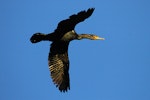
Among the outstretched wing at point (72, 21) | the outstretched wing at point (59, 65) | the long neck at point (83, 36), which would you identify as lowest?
the outstretched wing at point (59, 65)

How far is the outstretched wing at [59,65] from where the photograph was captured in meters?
24.3

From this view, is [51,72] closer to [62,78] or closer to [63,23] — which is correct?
[62,78]

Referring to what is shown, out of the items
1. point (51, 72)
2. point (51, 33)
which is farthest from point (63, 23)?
point (51, 72)

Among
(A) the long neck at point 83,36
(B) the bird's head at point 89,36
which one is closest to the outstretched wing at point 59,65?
(A) the long neck at point 83,36

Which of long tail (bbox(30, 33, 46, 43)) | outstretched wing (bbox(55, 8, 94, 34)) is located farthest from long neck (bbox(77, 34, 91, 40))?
long tail (bbox(30, 33, 46, 43))

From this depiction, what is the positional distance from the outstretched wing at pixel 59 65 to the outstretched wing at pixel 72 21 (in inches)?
31.3

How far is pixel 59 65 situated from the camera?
81.7 ft

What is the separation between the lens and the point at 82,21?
74.8 ft

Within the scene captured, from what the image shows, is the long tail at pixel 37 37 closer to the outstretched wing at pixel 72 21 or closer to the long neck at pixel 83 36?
the outstretched wing at pixel 72 21

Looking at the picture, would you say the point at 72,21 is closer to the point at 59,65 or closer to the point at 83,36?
the point at 83,36

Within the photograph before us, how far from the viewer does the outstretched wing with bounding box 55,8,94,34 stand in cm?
2241

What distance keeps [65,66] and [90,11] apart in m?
3.59

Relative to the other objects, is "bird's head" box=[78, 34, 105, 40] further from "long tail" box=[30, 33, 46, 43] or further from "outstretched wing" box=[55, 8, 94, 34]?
"long tail" box=[30, 33, 46, 43]

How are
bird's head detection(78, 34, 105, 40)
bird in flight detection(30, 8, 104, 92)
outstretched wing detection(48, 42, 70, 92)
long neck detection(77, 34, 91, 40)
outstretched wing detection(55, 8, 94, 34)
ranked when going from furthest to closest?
bird's head detection(78, 34, 105, 40), long neck detection(77, 34, 91, 40), outstretched wing detection(48, 42, 70, 92), bird in flight detection(30, 8, 104, 92), outstretched wing detection(55, 8, 94, 34)
